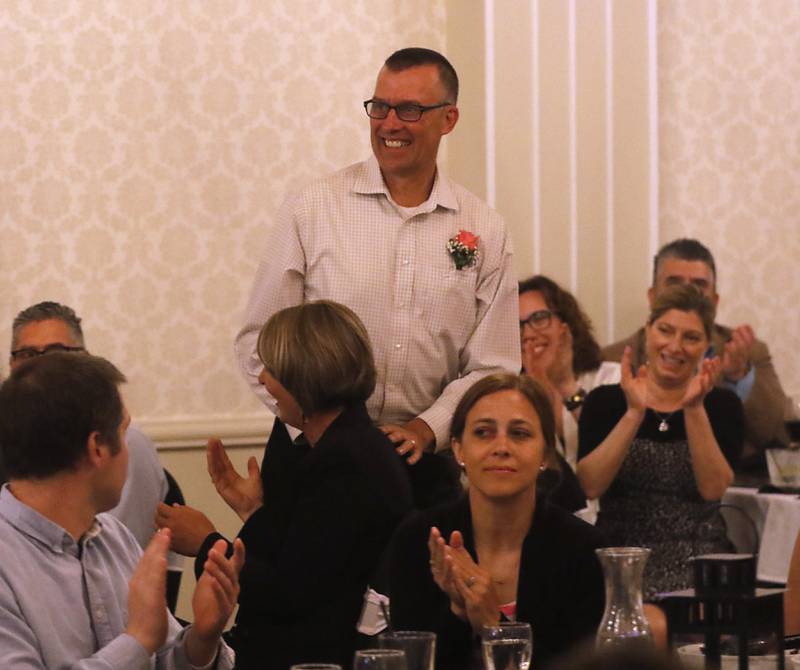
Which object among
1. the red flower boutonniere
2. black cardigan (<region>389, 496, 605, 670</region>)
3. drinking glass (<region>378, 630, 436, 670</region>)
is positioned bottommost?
black cardigan (<region>389, 496, 605, 670</region>)

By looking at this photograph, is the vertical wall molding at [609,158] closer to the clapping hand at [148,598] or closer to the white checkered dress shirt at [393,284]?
the white checkered dress shirt at [393,284]

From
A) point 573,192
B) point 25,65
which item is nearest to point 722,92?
point 573,192

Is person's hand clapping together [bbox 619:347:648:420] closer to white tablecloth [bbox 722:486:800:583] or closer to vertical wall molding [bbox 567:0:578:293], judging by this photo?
white tablecloth [bbox 722:486:800:583]

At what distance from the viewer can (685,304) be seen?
14.9ft

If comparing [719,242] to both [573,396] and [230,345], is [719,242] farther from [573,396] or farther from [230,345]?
[230,345]

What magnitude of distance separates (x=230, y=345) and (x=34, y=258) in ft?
2.57

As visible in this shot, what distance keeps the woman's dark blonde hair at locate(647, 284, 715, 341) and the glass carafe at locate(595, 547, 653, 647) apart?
245 centimetres

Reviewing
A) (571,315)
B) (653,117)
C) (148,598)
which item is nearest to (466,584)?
(148,598)

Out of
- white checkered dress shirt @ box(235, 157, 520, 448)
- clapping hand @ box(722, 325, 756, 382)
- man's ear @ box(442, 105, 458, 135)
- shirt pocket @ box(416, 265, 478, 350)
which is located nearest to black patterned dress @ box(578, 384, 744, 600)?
clapping hand @ box(722, 325, 756, 382)

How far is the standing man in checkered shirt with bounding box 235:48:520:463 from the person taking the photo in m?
3.68

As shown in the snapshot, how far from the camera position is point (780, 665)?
219 cm

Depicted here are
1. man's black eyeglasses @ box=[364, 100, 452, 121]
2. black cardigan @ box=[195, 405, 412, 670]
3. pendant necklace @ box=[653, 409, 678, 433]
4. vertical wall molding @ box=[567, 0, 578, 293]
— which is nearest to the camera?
black cardigan @ box=[195, 405, 412, 670]

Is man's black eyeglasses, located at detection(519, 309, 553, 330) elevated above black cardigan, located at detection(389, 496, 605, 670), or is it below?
above

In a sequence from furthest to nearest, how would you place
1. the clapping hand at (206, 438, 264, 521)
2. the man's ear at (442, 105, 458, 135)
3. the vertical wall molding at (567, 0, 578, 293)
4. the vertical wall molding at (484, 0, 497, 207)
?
the vertical wall molding at (567, 0, 578, 293) < the vertical wall molding at (484, 0, 497, 207) < the man's ear at (442, 105, 458, 135) < the clapping hand at (206, 438, 264, 521)
